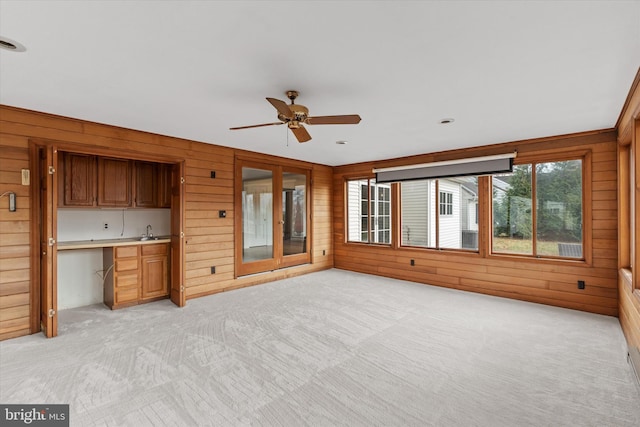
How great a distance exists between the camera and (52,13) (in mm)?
1717

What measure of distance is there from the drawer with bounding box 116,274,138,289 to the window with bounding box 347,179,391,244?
165 inches

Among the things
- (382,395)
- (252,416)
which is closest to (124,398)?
(252,416)

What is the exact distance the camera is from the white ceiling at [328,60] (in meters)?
1.71

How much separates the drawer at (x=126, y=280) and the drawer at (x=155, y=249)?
331mm

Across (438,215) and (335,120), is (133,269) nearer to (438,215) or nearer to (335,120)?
(335,120)

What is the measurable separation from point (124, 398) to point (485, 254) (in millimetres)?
4859

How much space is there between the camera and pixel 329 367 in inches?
103

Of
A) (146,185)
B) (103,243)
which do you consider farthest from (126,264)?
(146,185)

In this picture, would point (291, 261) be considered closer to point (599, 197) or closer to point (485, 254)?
point (485, 254)

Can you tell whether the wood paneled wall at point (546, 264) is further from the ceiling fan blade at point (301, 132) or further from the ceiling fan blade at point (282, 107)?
the ceiling fan blade at point (282, 107)

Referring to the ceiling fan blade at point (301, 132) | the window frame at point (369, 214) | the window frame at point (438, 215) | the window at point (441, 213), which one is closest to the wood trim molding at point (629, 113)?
the window frame at point (438, 215)

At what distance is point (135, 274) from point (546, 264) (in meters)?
5.70

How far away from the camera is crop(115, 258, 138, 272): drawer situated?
4105 mm

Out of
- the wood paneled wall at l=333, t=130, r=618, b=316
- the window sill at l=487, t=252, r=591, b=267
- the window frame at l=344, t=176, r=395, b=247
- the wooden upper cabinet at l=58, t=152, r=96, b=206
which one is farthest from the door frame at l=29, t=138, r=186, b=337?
the window sill at l=487, t=252, r=591, b=267
